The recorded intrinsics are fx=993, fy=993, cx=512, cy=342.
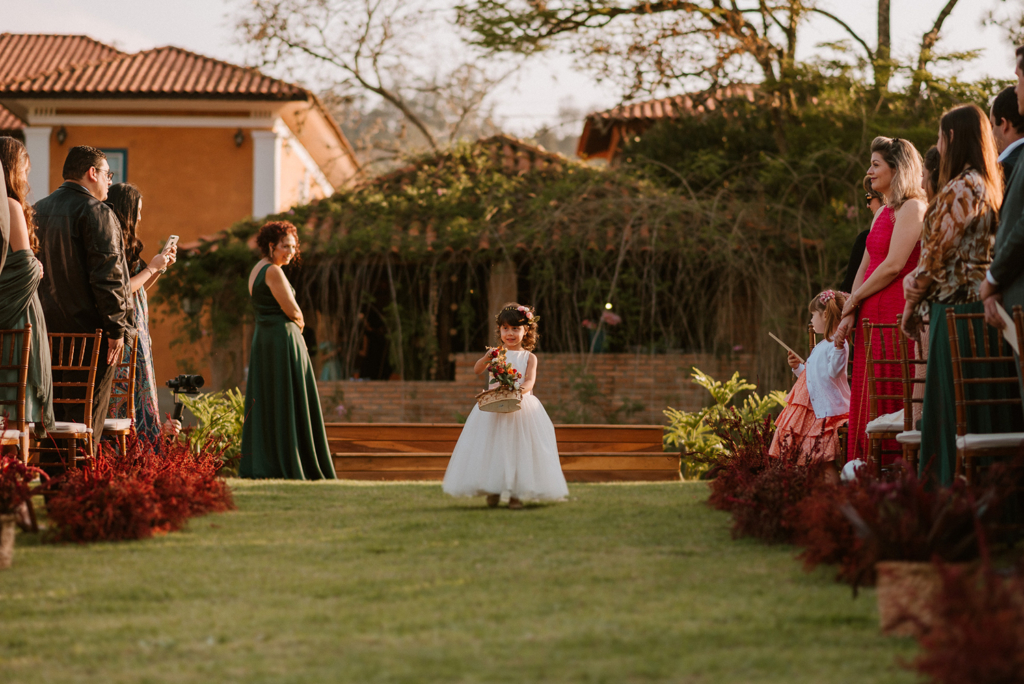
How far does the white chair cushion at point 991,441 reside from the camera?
402cm

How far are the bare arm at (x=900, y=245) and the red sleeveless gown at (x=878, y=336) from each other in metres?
0.05

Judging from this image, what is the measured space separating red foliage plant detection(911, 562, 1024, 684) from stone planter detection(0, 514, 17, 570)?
133 inches

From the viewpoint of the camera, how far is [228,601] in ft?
11.6

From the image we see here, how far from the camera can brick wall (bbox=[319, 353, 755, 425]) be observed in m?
12.9

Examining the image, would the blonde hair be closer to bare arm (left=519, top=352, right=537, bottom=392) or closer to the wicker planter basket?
bare arm (left=519, top=352, right=537, bottom=392)

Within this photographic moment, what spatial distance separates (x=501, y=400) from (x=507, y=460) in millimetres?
359

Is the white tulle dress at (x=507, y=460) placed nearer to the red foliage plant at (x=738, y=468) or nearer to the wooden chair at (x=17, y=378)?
the red foliage plant at (x=738, y=468)

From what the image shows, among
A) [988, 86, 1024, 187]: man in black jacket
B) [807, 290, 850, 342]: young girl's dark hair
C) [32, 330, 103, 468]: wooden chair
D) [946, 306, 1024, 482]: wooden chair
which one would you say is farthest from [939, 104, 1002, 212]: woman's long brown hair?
[32, 330, 103, 468]: wooden chair

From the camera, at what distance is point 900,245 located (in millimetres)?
5398

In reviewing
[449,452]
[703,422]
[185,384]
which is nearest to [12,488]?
[185,384]

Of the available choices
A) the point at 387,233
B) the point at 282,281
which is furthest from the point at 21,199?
the point at 387,233

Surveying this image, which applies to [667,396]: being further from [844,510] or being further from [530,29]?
[844,510]

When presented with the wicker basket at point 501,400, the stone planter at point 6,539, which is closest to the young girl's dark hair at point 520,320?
the wicker basket at point 501,400

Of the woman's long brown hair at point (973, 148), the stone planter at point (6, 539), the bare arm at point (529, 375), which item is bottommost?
the stone planter at point (6, 539)
